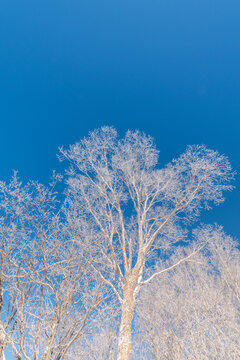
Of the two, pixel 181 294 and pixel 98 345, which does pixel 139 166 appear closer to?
pixel 181 294

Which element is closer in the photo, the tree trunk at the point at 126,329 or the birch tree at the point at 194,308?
the tree trunk at the point at 126,329

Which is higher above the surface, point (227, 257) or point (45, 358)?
point (227, 257)

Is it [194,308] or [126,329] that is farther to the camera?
[194,308]

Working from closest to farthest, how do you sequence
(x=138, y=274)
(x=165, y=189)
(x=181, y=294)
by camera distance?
(x=138, y=274) < (x=165, y=189) < (x=181, y=294)

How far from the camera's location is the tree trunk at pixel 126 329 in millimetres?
4918

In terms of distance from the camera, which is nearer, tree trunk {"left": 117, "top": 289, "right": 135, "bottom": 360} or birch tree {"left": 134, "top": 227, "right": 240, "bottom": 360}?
tree trunk {"left": 117, "top": 289, "right": 135, "bottom": 360}

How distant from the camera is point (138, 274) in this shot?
6.30m

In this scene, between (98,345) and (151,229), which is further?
(98,345)

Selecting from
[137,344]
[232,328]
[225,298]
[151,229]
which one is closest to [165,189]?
[151,229]

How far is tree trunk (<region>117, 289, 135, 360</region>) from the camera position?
4.92 m

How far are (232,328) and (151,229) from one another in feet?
16.4

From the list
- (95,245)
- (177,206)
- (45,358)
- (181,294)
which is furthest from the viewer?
(181,294)

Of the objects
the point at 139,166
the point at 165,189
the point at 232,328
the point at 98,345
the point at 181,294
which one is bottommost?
the point at 98,345

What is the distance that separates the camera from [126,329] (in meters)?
5.23
